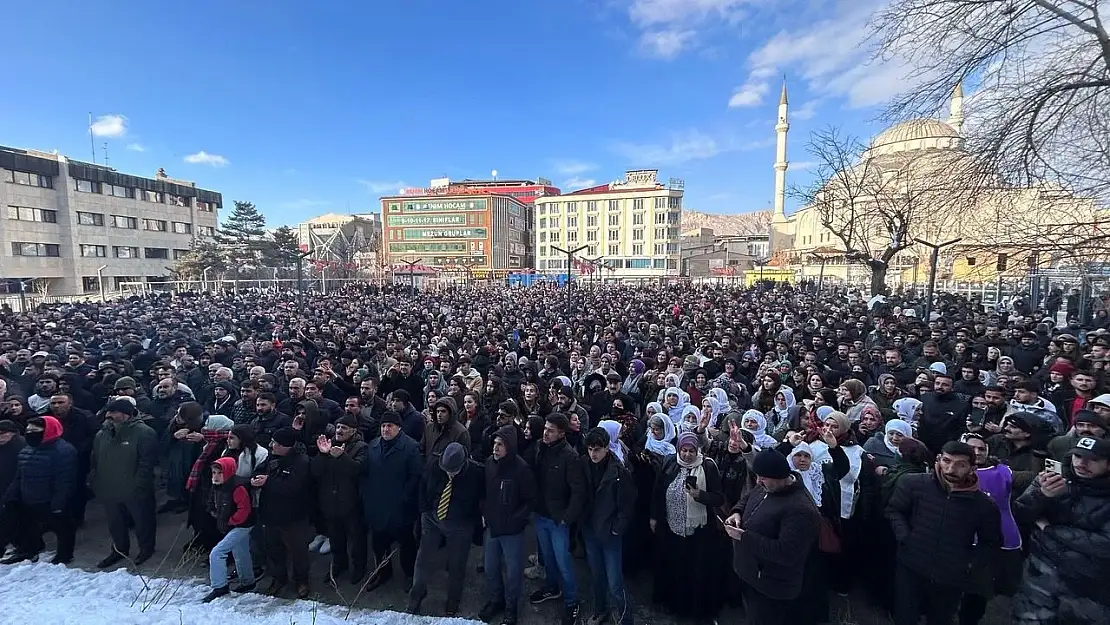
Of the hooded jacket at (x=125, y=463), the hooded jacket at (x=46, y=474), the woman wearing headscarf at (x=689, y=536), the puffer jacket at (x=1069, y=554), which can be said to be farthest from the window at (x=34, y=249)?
the puffer jacket at (x=1069, y=554)

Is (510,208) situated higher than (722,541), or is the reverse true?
(510,208)

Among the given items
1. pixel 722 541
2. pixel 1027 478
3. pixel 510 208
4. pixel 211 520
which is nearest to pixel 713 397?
pixel 722 541

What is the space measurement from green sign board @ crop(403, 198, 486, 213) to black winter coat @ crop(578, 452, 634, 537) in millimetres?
77032

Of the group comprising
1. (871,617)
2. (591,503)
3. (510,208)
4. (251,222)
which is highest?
(510,208)

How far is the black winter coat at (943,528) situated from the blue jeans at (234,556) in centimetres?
459

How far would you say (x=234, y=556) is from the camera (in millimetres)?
3924

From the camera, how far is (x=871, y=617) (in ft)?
12.2

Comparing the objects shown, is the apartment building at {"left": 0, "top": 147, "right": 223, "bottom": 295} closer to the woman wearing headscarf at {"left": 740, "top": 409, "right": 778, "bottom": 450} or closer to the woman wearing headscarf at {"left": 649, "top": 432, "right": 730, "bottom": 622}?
the woman wearing headscarf at {"left": 649, "top": 432, "right": 730, "bottom": 622}

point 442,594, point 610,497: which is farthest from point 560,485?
point 442,594

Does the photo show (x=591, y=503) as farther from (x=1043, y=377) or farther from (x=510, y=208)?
(x=510, y=208)

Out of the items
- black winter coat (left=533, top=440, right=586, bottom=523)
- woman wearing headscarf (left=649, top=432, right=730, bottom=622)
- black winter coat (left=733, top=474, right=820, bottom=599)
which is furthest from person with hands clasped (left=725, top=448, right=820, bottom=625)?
black winter coat (left=533, top=440, right=586, bottom=523)

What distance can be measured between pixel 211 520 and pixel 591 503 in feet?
11.1

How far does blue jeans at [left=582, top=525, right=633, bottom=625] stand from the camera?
12.0 ft

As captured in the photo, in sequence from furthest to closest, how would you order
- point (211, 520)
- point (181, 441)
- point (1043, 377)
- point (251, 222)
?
point (251, 222) → point (1043, 377) → point (181, 441) → point (211, 520)
